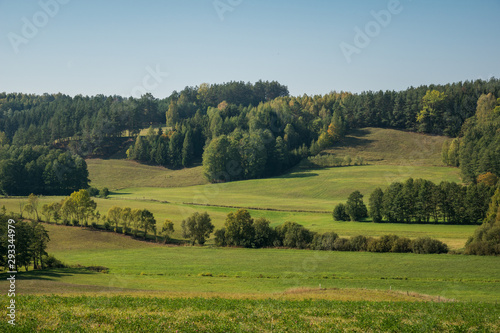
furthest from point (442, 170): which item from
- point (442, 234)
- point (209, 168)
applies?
point (209, 168)

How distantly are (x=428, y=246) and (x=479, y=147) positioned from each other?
62982mm

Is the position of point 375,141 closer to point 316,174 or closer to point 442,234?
point 316,174

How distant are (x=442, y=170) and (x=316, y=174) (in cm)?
3733

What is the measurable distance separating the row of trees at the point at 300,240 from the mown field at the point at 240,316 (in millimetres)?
33408

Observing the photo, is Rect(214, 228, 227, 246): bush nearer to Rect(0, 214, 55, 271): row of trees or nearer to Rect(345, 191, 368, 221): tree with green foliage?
Rect(0, 214, 55, 271): row of trees

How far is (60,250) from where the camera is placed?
2331 inches

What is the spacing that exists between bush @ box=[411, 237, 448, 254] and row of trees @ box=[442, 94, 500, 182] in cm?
5076

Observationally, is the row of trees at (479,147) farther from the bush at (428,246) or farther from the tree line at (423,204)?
the bush at (428,246)

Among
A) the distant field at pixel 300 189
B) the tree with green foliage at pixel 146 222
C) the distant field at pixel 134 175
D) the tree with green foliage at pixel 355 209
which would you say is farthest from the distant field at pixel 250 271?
the distant field at pixel 134 175

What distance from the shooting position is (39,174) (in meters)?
112

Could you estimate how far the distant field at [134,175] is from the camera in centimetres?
12988

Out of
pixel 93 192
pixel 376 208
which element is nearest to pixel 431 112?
pixel 376 208

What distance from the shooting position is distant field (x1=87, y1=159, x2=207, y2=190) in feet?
426

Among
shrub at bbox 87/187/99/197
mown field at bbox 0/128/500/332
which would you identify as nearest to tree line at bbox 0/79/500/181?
mown field at bbox 0/128/500/332
